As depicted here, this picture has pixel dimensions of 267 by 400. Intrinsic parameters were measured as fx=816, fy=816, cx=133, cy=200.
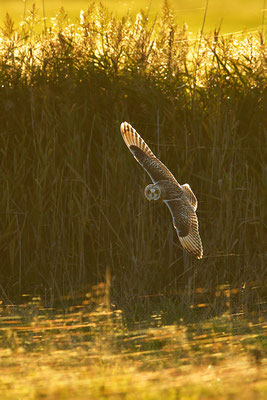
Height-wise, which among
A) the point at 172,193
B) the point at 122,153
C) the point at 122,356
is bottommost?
the point at 122,356

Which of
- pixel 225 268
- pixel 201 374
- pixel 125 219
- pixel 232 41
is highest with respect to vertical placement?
pixel 232 41

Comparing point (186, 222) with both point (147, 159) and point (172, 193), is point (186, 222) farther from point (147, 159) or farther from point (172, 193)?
point (147, 159)

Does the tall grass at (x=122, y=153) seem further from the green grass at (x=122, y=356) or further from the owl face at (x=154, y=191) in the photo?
the owl face at (x=154, y=191)

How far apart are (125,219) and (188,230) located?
2.06m

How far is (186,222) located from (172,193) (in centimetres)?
25

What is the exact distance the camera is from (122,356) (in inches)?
213

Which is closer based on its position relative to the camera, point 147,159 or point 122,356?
point 147,159

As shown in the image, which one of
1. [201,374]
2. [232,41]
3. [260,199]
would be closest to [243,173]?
[260,199]

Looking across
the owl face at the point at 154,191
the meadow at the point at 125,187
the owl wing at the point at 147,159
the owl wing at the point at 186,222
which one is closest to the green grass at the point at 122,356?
the meadow at the point at 125,187

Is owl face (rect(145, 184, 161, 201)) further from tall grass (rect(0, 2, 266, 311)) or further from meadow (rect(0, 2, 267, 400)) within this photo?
tall grass (rect(0, 2, 266, 311))

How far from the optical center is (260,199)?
295 inches

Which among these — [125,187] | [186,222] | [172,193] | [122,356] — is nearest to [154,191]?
[172,193]

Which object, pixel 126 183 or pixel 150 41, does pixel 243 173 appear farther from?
pixel 150 41

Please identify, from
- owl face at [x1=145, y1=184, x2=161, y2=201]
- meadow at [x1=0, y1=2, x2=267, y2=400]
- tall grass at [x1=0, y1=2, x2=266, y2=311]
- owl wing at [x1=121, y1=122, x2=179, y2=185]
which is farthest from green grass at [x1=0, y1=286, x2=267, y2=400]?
owl wing at [x1=121, y1=122, x2=179, y2=185]
